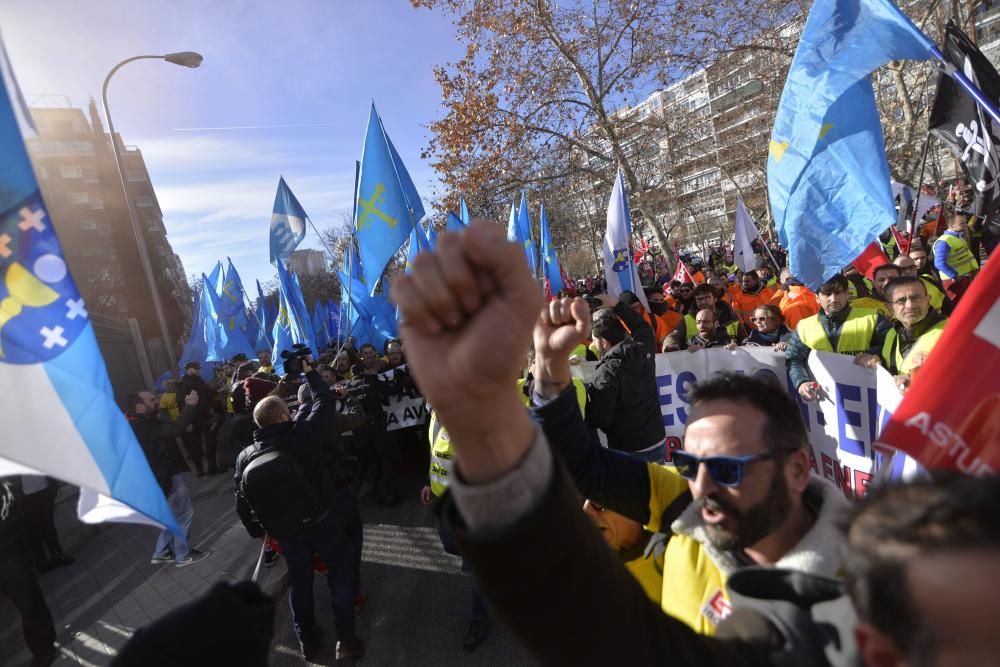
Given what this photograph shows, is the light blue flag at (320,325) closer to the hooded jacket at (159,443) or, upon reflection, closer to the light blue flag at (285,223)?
the light blue flag at (285,223)

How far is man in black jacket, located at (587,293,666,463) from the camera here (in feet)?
11.5

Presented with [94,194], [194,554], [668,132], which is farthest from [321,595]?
[94,194]

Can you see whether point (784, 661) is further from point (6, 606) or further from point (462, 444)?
point (6, 606)

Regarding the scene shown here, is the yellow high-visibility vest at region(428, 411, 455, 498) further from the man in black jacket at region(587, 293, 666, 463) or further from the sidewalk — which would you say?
the sidewalk

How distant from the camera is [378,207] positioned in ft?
19.7

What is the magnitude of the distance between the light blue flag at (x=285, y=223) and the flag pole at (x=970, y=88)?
7773 millimetres

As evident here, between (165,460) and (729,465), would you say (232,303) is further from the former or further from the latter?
(729,465)

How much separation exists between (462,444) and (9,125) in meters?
1.76

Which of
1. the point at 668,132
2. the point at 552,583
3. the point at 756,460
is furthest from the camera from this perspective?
the point at 668,132

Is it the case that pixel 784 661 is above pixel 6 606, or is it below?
above

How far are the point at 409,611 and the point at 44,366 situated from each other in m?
3.13

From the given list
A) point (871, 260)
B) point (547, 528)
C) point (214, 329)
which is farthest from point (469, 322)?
point (214, 329)

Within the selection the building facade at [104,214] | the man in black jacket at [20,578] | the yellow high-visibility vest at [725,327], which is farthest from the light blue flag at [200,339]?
the building facade at [104,214]

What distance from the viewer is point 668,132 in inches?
651
